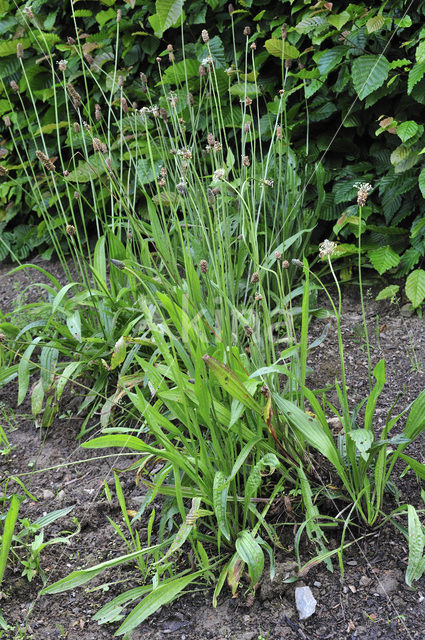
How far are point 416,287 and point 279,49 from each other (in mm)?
1127

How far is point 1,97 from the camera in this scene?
3734 mm

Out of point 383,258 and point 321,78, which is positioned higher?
point 321,78

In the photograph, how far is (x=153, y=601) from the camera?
1.46 metres

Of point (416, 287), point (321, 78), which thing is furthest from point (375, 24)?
point (416, 287)

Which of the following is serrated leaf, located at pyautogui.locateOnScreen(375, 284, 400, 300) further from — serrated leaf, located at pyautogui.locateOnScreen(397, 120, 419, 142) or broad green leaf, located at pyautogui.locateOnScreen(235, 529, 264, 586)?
broad green leaf, located at pyautogui.locateOnScreen(235, 529, 264, 586)

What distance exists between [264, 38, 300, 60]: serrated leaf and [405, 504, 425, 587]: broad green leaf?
1945 mm

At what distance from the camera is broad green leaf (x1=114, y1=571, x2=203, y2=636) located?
142 centimetres

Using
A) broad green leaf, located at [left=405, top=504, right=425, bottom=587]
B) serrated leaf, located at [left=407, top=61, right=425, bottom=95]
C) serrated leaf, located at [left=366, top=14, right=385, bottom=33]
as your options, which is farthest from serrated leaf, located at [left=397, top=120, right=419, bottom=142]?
broad green leaf, located at [left=405, top=504, right=425, bottom=587]

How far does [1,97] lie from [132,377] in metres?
2.42

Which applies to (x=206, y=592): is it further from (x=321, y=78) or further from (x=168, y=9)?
(x=168, y=9)

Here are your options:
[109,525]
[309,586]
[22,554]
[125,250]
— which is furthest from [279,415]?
[125,250]

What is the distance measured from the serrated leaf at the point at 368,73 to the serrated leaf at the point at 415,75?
0.10m

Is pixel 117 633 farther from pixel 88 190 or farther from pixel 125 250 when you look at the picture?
pixel 88 190

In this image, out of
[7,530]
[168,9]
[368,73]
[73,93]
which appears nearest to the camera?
[7,530]
